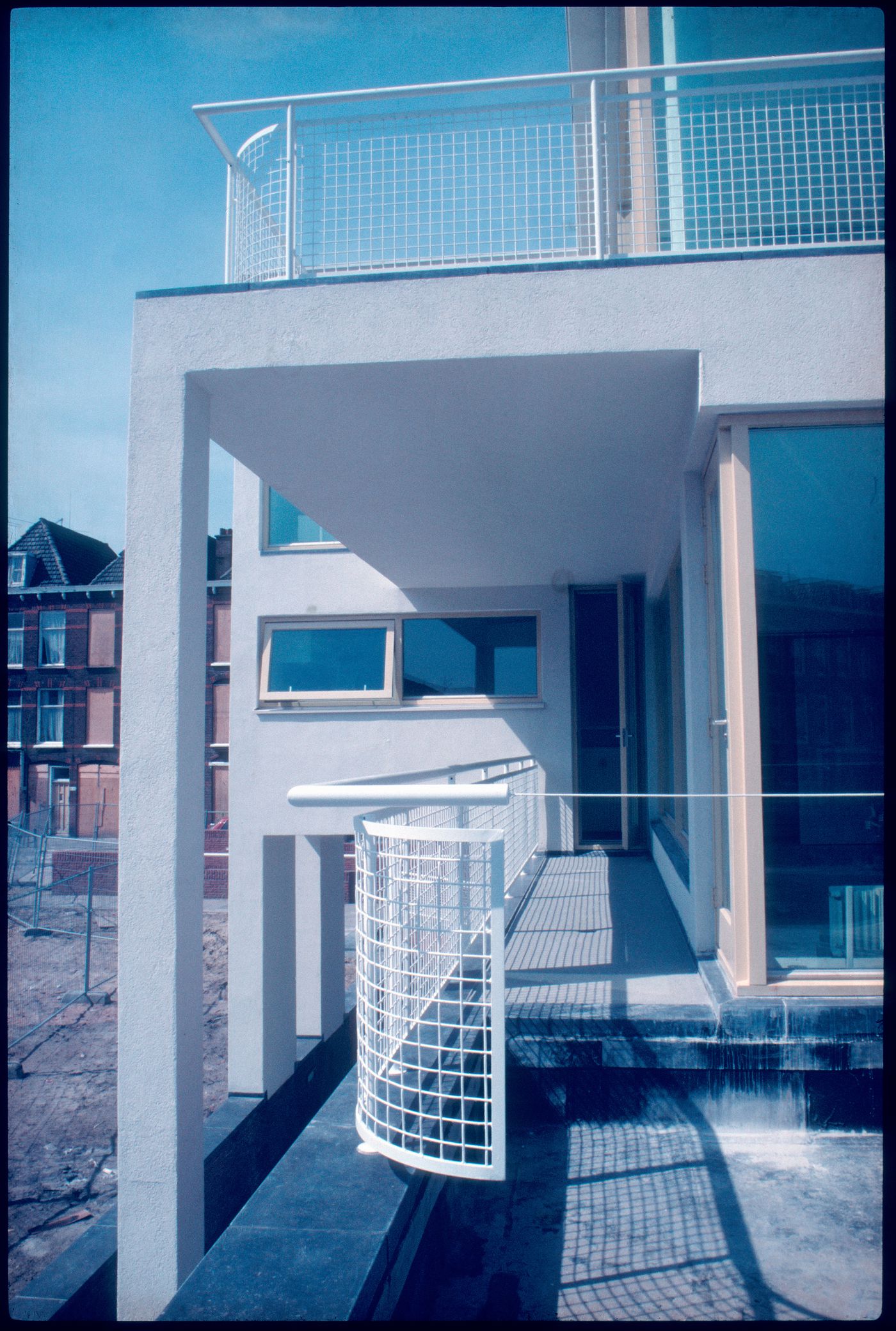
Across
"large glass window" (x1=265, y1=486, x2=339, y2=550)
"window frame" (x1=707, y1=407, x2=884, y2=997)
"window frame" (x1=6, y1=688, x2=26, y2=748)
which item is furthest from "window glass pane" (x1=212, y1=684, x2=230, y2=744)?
"window frame" (x1=707, y1=407, x2=884, y2=997)

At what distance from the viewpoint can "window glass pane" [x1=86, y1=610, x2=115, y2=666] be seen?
942 inches

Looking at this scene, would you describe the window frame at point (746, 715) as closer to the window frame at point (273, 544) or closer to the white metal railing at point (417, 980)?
the white metal railing at point (417, 980)

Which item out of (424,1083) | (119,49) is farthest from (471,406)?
(424,1083)

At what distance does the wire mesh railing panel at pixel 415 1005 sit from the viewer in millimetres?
2039

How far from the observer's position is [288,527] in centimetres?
815

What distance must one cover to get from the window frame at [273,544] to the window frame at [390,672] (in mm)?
640

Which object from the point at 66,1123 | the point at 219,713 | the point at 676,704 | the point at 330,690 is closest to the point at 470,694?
the point at 330,690

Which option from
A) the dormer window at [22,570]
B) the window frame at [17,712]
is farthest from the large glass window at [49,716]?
the dormer window at [22,570]

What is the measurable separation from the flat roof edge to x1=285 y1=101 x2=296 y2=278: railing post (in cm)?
28

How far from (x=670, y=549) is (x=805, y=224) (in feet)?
7.06

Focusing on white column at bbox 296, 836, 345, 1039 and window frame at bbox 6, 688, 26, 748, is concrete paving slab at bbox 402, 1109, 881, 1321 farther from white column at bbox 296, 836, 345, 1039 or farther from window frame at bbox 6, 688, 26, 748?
window frame at bbox 6, 688, 26, 748

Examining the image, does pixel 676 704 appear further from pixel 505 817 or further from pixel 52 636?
pixel 52 636

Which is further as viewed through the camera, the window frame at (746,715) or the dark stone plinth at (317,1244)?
the window frame at (746,715)

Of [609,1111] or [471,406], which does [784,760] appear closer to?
[609,1111]
